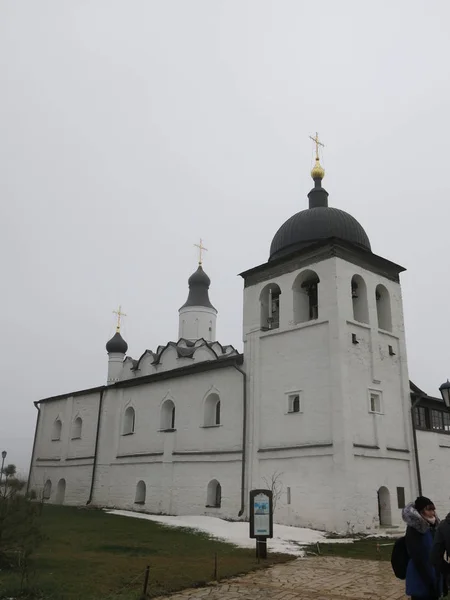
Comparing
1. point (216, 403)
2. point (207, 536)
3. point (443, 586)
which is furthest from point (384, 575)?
→ point (216, 403)

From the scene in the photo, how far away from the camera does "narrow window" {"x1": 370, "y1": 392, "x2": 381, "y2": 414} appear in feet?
62.3

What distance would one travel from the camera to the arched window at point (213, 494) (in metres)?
21.4

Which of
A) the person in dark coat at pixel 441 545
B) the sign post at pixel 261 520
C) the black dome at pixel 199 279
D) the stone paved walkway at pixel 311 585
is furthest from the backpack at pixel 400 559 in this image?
the black dome at pixel 199 279

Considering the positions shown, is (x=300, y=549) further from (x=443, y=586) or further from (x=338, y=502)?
(x=443, y=586)

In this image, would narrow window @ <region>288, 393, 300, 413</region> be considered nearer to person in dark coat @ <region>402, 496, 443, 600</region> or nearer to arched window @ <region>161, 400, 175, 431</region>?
arched window @ <region>161, 400, 175, 431</region>

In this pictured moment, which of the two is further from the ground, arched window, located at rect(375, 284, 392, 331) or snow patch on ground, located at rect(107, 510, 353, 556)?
arched window, located at rect(375, 284, 392, 331)

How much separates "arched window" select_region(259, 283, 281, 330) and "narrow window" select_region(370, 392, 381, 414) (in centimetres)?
466

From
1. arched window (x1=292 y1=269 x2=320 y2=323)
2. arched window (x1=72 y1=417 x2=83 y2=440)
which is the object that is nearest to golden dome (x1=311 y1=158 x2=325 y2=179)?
arched window (x1=292 y1=269 x2=320 y2=323)

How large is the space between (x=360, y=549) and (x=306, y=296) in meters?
9.81

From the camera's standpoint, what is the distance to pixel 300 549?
527 inches

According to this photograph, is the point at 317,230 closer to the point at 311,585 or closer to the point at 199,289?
the point at 311,585

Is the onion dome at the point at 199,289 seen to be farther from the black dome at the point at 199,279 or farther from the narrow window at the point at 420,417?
the narrow window at the point at 420,417

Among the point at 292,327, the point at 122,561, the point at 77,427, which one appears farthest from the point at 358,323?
the point at 77,427

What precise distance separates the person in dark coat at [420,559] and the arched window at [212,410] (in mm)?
17744
